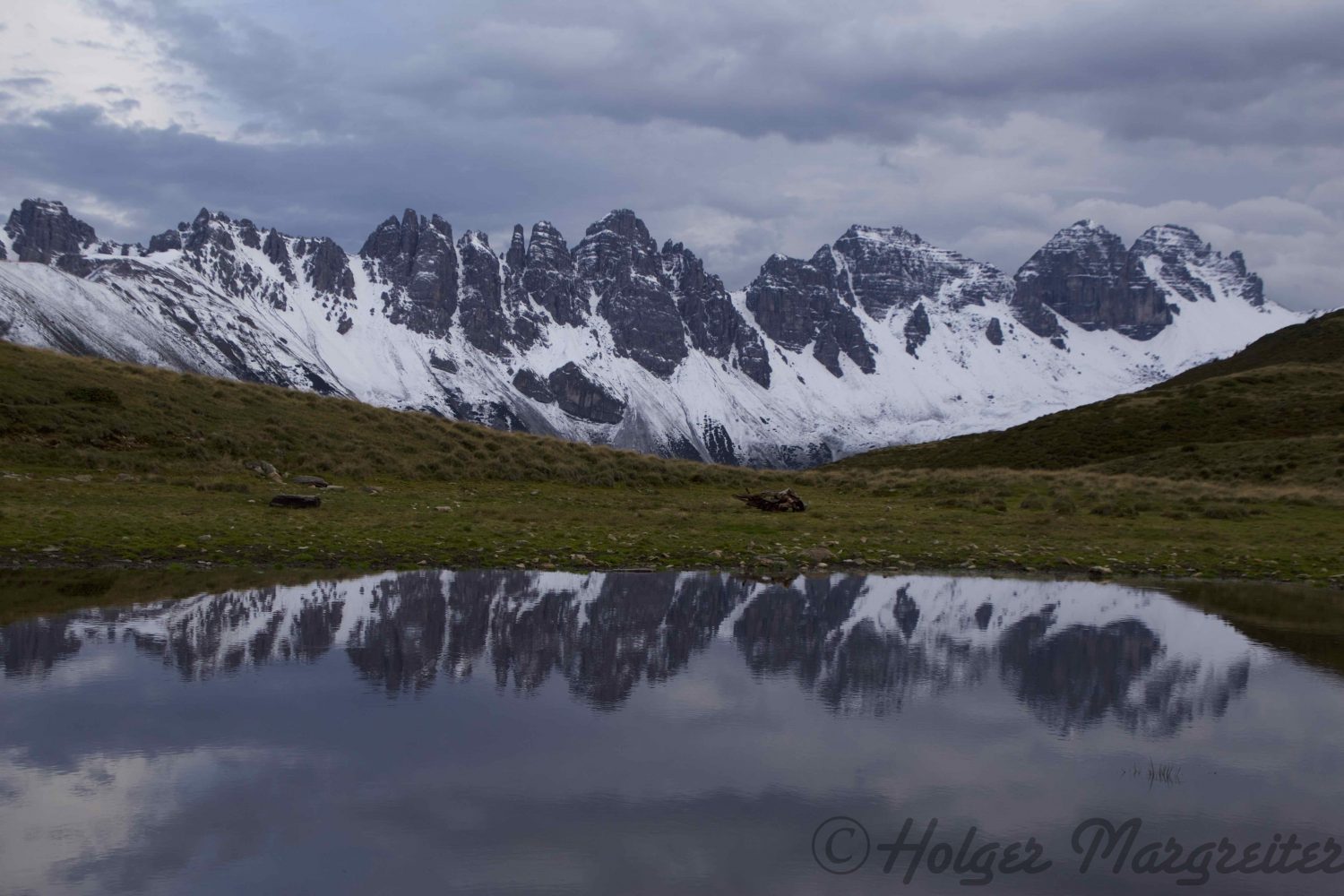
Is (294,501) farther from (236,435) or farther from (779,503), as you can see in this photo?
(779,503)

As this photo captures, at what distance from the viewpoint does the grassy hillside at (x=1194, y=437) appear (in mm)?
66125

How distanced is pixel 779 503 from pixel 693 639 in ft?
75.0

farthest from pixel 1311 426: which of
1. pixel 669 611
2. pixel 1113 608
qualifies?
pixel 669 611

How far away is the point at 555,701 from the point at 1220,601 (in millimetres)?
15623

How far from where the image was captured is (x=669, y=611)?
18.0 m

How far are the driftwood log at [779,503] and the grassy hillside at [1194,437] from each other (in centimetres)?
3580

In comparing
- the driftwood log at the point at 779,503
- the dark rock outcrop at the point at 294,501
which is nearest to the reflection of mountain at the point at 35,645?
the dark rock outcrop at the point at 294,501

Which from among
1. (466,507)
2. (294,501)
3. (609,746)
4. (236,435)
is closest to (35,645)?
(609,746)

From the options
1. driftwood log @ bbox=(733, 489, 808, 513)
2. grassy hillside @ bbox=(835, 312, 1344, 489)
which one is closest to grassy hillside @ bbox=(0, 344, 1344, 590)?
driftwood log @ bbox=(733, 489, 808, 513)

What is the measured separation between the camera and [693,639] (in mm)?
15797

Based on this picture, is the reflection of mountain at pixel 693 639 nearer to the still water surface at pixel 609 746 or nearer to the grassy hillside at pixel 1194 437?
the still water surface at pixel 609 746

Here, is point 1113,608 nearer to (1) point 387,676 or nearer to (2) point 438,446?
(1) point 387,676

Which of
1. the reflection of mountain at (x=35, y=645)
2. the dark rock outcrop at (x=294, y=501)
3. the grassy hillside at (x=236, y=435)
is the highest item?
the grassy hillside at (x=236, y=435)

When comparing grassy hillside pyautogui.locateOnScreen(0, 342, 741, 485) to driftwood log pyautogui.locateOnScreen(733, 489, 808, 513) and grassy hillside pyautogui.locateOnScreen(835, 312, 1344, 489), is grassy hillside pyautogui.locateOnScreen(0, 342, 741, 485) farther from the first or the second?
grassy hillside pyautogui.locateOnScreen(835, 312, 1344, 489)
